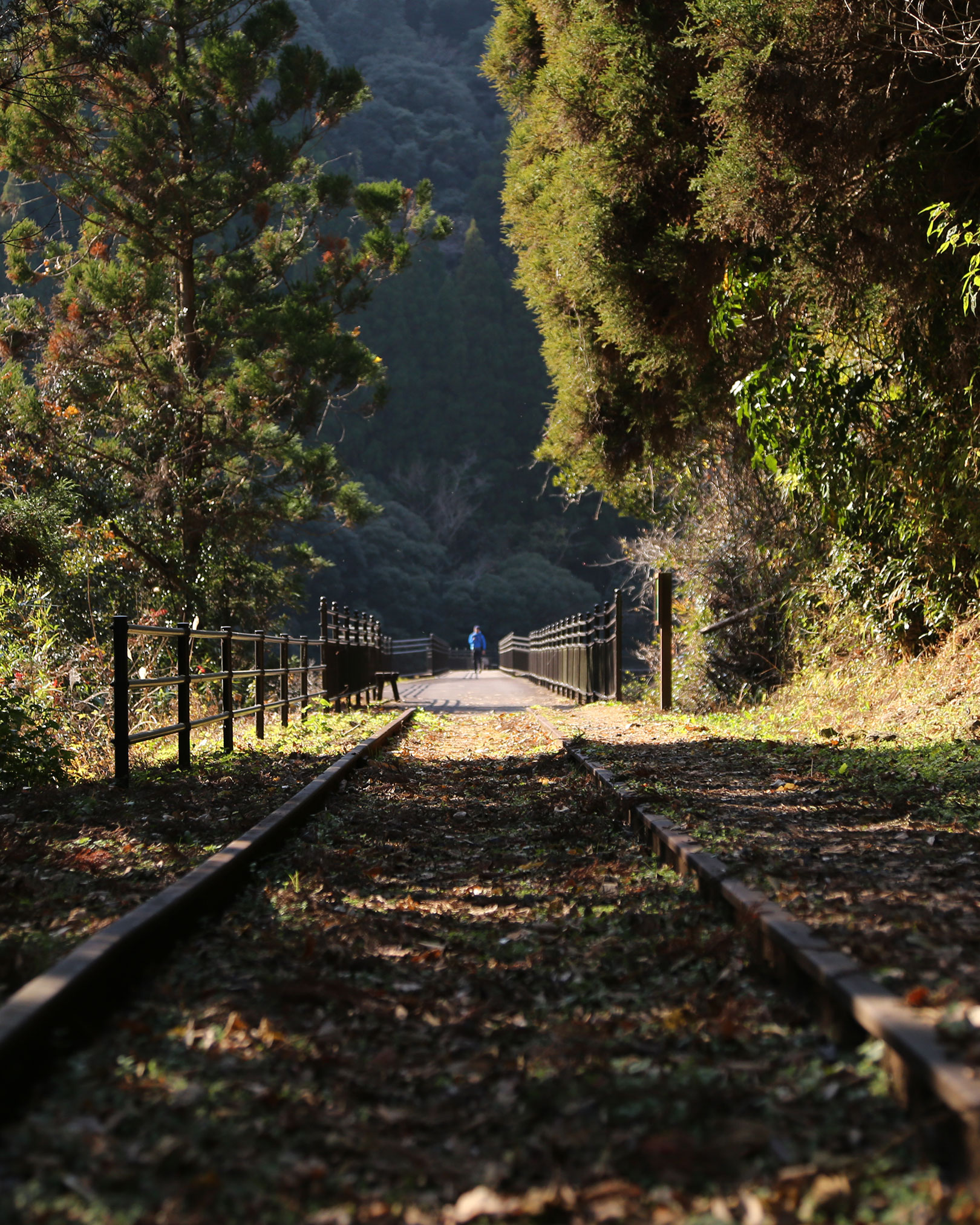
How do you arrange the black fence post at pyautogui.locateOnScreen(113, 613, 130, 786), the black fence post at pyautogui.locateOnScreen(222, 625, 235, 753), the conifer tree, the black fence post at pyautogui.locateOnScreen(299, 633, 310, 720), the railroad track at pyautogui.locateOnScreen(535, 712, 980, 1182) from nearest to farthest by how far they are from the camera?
1. the railroad track at pyautogui.locateOnScreen(535, 712, 980, 1182)
2. the black fence post at pyautogui.locateOnScreen(113, 613, 130, 786)
3. the black fence post at pyautogui.locateOnScreen(222, 625, 235, 753)
4. the black fence post at pyautogui.locateOnScreen(299, 633, 310, 720)
5. the conifer tree

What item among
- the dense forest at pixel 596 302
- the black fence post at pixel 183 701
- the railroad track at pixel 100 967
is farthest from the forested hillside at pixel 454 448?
the railroad track at pixel 100 967

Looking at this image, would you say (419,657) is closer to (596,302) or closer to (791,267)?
(596,302)

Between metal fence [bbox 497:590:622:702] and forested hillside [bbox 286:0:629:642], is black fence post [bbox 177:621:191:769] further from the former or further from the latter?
forested hillside [bbox 286:0:629:642]

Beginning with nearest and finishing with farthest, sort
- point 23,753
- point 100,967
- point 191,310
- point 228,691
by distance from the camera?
point 100,967 < point 23,753 < point 228,691 < point 191,310

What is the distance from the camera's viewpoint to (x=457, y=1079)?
316cm

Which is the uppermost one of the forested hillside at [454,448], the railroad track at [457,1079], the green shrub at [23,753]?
the forested hillside at [454,448]

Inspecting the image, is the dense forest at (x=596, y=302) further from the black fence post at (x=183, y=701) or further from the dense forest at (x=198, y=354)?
the black fence post at (x=183, y=701)

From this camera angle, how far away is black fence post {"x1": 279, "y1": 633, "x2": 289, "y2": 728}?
12.6 meters

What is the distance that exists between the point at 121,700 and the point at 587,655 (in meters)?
12.4

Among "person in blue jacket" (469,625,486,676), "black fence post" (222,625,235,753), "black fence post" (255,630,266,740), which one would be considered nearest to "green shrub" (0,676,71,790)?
"black fence post" (222,625,235,753)

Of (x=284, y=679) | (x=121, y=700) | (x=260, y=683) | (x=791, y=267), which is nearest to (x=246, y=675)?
(x=260, y=683)

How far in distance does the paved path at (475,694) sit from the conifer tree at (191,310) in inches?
154

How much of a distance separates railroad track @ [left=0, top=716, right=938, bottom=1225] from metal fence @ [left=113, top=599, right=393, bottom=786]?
2.56 m

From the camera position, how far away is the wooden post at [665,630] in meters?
14.6
